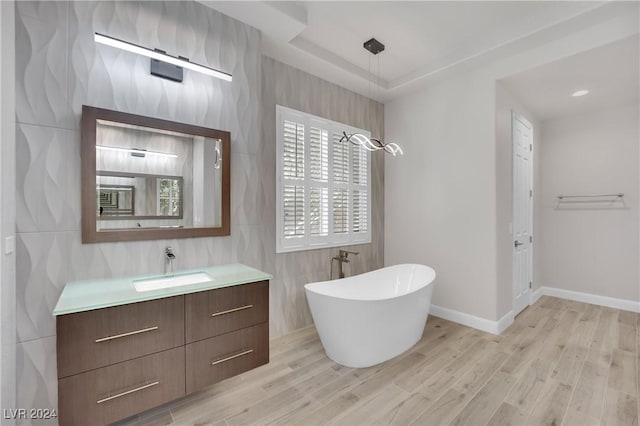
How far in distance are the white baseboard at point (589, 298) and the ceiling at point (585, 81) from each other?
2493mm

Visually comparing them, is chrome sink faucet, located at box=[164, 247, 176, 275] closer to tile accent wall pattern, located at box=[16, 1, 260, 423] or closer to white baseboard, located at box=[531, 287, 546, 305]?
tile accent wall pattern, located at box=[16, 1, 260, 423]

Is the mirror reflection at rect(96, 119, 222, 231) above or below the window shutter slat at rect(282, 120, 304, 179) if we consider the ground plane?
below

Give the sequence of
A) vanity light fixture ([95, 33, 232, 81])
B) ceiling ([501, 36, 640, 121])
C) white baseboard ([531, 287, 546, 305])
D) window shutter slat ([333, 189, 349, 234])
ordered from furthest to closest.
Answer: white baseboard ([531, 287, 546, 305])
window shutter slat ([333, 189, 349, 234])
ceiling ([501, 36, 640, 121])
vanity light fixture ([95, 33, 232, 81])

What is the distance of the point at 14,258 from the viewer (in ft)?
4.92

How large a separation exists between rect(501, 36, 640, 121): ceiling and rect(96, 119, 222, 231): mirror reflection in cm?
312

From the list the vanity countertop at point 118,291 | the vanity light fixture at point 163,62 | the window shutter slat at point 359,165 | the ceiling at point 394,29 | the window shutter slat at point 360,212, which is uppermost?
the ceiling at point 394,29

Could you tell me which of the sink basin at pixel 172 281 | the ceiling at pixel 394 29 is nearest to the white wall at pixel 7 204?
the sink basin at pixel 172 281

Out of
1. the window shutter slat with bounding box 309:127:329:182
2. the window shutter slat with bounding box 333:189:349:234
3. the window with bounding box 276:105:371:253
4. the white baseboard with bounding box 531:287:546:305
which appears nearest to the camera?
the window with bounding box 276:105:371:253

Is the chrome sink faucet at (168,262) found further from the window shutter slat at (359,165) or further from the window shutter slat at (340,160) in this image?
the window shutter slat at (359,165)

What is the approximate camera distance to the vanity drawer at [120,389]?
1.31 metres

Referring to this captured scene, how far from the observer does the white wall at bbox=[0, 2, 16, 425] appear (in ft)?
4.33

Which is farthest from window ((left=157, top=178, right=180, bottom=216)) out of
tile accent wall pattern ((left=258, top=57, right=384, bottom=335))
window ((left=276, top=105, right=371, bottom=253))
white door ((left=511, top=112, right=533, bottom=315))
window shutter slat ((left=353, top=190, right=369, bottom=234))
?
white door ((left=511, top=112, right=533, bottom=315))

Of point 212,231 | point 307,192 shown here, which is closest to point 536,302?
point 307,192

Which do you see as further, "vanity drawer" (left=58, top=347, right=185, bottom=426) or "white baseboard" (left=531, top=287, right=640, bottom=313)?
"white baseboard" (left=531, top=287, right=640, bottom=313)
